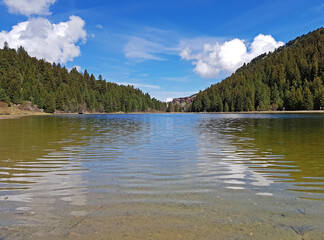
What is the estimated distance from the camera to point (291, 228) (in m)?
5.78

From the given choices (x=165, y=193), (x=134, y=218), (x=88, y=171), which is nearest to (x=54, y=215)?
(x=134, y=218)

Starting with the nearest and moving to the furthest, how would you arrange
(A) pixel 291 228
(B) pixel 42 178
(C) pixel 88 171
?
1. (A) pixel 291 228
2. (B) pixel 42 178
3. (C) pixel 88 171

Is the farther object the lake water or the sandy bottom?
the lake water

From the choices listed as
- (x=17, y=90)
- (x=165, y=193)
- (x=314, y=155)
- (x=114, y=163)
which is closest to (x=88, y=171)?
(x=114, y=163)

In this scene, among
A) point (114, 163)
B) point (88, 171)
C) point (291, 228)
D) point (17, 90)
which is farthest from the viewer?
point (17, 90)

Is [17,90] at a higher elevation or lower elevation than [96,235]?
higher

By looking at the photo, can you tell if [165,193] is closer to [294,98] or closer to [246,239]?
[246,239]

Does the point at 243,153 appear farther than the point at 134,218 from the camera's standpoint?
Yes

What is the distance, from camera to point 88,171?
12.0 m

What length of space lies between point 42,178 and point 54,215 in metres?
4.63

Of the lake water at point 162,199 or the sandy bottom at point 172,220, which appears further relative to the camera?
the lake water at point 162,199

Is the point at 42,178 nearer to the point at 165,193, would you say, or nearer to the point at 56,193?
the point at 56,193

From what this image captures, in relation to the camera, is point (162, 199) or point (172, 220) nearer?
point (172, 220)

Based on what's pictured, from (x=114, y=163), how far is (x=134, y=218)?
785 cm
